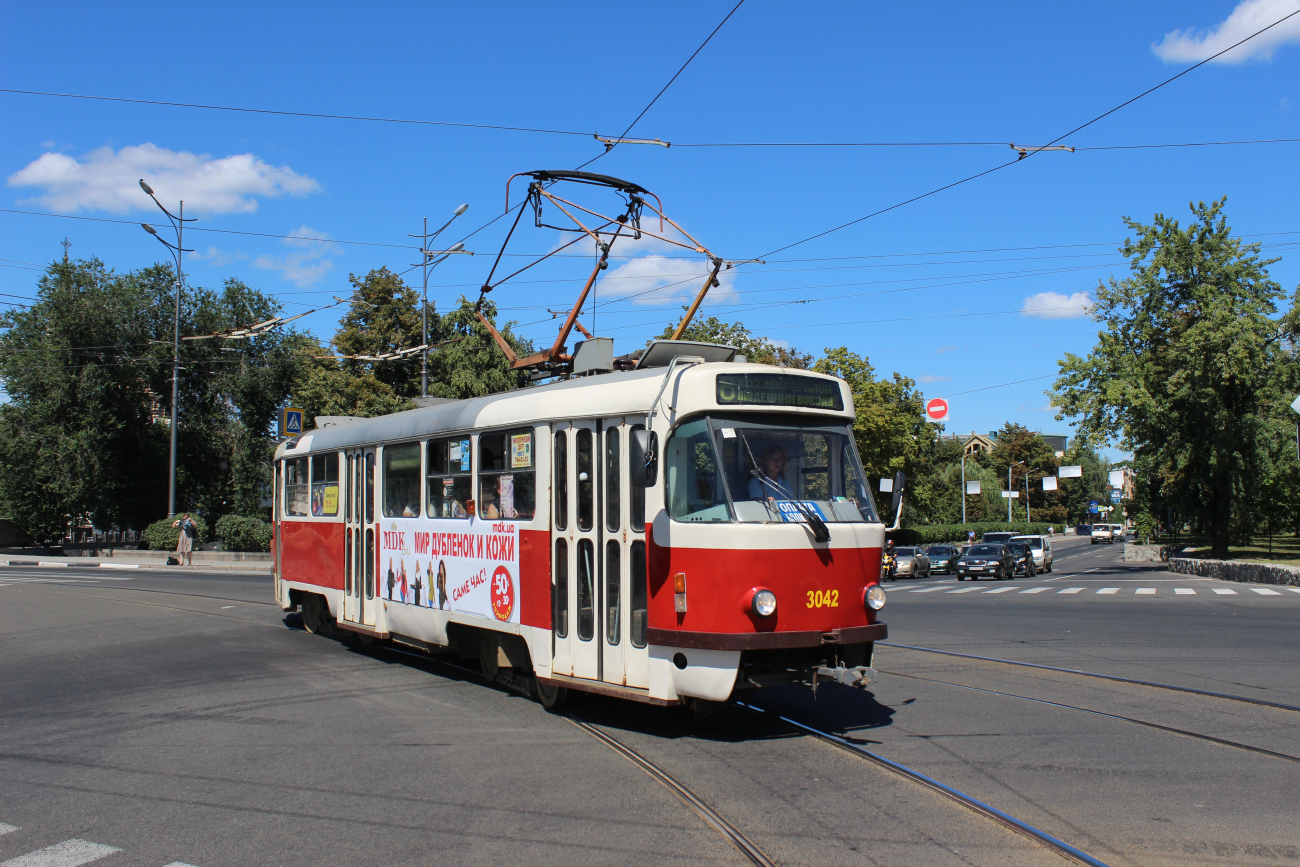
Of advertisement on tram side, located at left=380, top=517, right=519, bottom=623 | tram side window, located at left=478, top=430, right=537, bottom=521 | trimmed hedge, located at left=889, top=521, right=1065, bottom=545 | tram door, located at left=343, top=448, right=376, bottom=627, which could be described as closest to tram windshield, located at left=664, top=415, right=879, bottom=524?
tram side window, located at left=478, top=430, right=537, bottom=521

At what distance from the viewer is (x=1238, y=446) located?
134 ft

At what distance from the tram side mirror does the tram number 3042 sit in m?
1.51

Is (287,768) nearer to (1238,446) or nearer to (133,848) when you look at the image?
(133,848)

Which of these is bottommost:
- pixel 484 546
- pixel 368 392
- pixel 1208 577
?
pixel 1208 577

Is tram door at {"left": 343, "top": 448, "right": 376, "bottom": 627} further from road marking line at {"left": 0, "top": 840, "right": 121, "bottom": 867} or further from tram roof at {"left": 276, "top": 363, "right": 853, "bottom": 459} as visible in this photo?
road marking line at {"left": 0, "top": 840, "right": 121, "bottom": 867}

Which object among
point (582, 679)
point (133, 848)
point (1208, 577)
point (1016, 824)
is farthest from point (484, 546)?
point (1208, 577)

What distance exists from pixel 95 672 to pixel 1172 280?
143ft

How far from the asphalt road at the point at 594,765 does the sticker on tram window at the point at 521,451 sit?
2.27 meters

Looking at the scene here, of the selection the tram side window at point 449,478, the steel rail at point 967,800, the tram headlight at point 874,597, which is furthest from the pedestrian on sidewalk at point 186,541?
the tram headlight at point 874,597

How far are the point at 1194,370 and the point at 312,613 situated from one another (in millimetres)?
37527

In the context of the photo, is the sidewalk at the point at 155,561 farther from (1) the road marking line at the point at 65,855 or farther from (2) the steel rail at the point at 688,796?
(1) the road marking line at the point at 65,855

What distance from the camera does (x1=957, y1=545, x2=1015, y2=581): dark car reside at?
37.9 metres

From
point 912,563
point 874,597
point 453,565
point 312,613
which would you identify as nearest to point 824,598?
point 874,597

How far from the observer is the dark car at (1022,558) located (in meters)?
40.0
